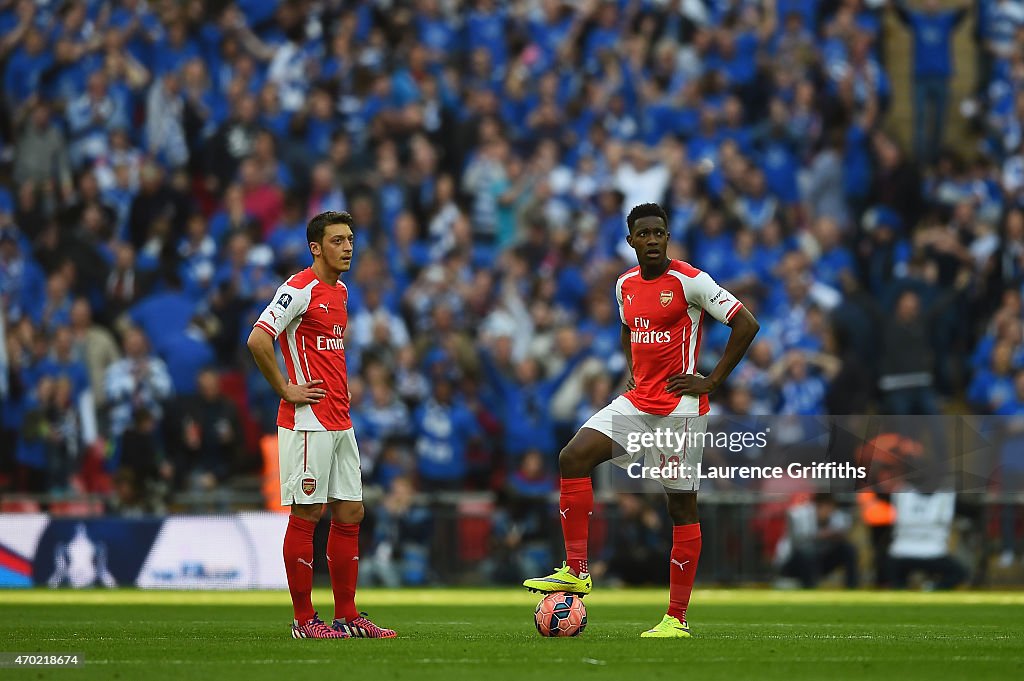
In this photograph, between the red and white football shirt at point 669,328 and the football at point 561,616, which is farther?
the red and white football shirt at point 669,328

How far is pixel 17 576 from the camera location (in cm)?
1864

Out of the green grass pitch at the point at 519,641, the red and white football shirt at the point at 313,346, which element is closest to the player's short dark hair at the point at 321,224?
the red and white football shirt at the point at 313,346

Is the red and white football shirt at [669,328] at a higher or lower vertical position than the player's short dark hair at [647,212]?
lower

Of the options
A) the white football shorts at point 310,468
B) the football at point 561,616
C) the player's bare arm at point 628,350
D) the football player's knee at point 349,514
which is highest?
the player's bare arm at point 628,350

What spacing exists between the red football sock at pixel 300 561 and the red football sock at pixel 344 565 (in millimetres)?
176

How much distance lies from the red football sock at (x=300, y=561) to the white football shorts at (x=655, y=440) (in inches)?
74.0

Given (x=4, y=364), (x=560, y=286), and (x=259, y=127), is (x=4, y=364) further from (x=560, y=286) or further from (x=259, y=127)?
(x=560, y=286)

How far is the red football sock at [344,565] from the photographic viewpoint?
1113cm

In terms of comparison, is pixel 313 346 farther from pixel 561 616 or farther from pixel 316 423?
pixel 561 616

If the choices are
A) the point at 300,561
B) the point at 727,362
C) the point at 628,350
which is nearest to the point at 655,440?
the point at 727,362

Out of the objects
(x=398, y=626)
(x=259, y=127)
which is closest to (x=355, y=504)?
(x=398, y=626)

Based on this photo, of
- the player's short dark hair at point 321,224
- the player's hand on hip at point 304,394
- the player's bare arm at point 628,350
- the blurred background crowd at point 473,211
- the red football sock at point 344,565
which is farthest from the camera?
the blurred background crowd at point 473,211

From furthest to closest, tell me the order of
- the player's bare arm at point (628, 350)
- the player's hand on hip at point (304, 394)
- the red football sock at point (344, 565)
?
the player's bare arm at point (628, 350) → the red football sock at point (344, 565) → the player's hand on hip at point (304, 394)

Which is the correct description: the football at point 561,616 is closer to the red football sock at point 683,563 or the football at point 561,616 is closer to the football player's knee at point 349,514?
the red football sock at point 683,563
